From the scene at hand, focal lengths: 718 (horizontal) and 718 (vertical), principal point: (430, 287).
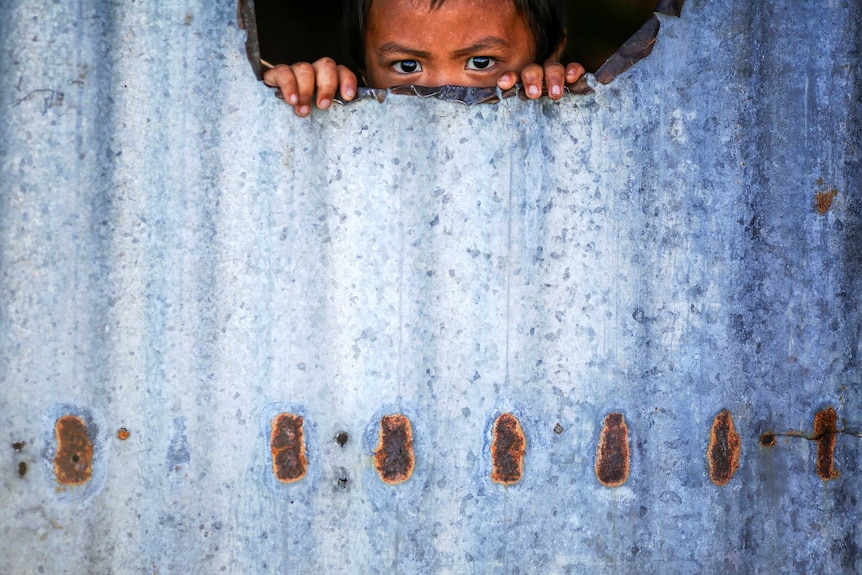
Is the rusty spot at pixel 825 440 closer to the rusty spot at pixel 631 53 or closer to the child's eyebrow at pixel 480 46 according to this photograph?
the rusty spot at pixel 631 53

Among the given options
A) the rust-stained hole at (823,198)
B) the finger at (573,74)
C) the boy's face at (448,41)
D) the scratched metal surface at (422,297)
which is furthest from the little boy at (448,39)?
the rust-stained hole at (823,198)

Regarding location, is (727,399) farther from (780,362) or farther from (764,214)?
(764,214)

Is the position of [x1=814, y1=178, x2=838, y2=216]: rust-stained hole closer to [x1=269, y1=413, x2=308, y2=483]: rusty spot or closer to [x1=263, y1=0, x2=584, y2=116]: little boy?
[x1=263, y1=0, x2=584, y2=116]: little boy

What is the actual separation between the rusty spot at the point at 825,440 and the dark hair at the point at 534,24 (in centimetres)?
116

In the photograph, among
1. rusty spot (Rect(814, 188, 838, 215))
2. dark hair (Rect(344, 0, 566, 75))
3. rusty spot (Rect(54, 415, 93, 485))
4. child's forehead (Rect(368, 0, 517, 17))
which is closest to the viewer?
rusty spot (Rect(54, 415, 93, 485))

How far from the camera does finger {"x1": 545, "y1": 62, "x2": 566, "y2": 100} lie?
4.25 ft

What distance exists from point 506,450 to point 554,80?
2.23ft

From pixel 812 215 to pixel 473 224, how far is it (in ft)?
2.15

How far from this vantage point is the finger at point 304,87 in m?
1.27

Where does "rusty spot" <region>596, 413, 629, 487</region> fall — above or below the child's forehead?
below

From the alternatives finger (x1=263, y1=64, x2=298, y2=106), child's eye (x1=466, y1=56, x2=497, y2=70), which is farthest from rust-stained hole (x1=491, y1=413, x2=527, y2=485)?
child's eye (x1=466, y1=56, x2=497, y2=70)

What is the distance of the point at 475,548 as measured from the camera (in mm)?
1317

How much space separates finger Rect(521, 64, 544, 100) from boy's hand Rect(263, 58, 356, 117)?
1.02ft

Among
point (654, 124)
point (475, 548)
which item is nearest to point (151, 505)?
point (475, 548)
